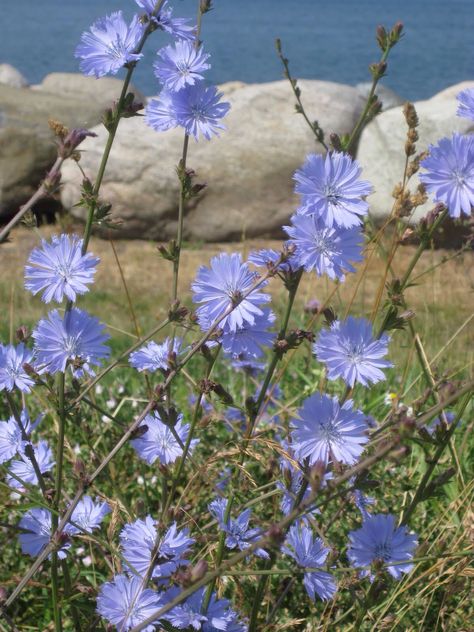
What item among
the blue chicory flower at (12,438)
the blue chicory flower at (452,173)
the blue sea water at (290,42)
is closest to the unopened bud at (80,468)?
the blue chicory flower at (12,438)

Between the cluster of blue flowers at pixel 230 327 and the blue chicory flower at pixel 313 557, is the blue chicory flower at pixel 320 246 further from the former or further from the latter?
the blue chicory flower at pixel 313 557

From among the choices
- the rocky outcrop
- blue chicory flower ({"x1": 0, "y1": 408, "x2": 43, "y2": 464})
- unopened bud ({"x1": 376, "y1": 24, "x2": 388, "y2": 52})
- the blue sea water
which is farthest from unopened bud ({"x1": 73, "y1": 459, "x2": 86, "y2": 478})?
the blue sea water

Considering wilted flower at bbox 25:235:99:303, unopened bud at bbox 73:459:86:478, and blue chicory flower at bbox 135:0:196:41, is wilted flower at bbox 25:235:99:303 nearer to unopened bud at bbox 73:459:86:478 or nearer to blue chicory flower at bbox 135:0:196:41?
unopened bud at bbox 73:459:86:478

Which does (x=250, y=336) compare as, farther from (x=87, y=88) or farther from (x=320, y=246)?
(x=87, y=88)

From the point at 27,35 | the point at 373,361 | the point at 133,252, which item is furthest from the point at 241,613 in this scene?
the point at 27,35

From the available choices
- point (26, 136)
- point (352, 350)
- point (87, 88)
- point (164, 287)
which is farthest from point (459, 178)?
point (87, 88)
